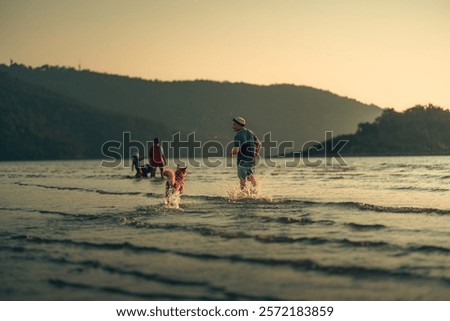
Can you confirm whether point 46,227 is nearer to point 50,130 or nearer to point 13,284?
point 13,284

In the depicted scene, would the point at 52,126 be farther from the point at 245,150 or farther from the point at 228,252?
the point at 228,252

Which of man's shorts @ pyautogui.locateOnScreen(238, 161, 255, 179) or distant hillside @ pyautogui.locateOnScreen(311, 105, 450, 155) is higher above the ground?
distant hillside @ pyautogui.locateOnScreen(311, 105, 450, 155)

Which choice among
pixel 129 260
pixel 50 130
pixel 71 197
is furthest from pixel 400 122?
pixel 129 260

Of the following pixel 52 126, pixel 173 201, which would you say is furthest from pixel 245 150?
pixel 52 126

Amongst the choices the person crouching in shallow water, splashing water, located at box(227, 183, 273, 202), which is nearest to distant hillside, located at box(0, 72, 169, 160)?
splashing water, located at box(227, 183, 273, 202)

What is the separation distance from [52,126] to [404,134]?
86.8 metres

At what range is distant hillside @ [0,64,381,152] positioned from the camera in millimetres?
176750

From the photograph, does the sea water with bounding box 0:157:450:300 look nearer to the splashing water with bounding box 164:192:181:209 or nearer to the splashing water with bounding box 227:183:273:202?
the splashing water with bounding box 164:192:181:209

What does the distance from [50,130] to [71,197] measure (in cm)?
14090

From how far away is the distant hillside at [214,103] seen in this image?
176750 millimetres

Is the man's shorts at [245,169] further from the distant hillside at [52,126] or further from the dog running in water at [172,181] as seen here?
the distant hillside at [52,126]

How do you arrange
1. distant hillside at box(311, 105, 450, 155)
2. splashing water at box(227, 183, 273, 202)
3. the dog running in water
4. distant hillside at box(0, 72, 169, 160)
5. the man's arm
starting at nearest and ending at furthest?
1. the dog running in water
2. the man's arm
3. splashing water at box(227, 183, 273, 202)
4. distant hillside at box(311, 105, 450, 155)
5. distant hillside at box(0, 72, 169, 160)

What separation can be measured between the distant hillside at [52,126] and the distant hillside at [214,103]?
11531 millimetres

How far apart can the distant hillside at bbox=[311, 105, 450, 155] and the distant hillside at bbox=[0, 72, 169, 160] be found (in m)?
55.4
